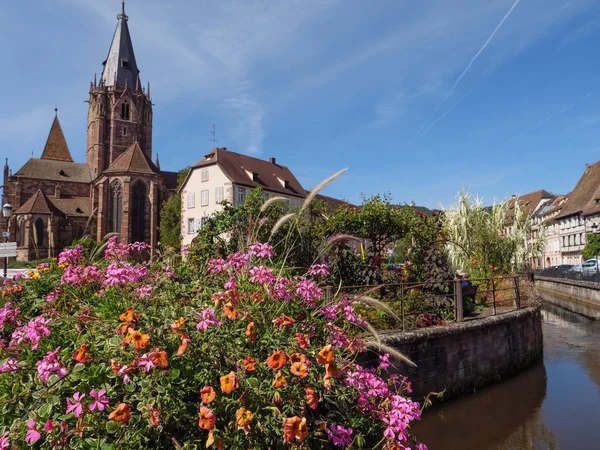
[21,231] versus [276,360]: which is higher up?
[21,231]

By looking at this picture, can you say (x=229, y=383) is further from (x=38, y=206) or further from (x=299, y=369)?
(x=38, y=206)

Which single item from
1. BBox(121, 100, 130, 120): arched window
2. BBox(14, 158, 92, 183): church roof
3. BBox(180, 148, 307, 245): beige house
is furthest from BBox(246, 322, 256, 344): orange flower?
BBox(121, 100, 130, 120): arched window

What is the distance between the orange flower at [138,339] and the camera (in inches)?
84.4

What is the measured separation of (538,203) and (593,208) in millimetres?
24636

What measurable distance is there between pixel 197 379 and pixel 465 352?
8.07 metres

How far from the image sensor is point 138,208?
5625 centimetres

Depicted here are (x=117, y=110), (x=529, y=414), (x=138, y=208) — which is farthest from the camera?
(x=117, y=110)

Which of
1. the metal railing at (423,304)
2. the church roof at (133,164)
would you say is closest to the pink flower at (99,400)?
the metal railing at (423,304)

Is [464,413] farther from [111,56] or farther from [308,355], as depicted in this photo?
[111,56]

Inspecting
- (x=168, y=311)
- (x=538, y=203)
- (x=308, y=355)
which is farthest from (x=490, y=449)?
(x=538, y=203)

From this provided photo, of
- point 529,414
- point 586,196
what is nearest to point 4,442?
point 529,414

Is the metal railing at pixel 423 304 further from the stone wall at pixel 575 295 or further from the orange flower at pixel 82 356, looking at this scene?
the stone wall at pixel 575 295

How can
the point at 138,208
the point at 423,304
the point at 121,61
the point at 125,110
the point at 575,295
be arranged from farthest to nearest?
the point at 121,61, the point at 125,110, the point at 138,208, the point at 575,295, the point at 423,304

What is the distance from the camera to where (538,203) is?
7294 centimetres
